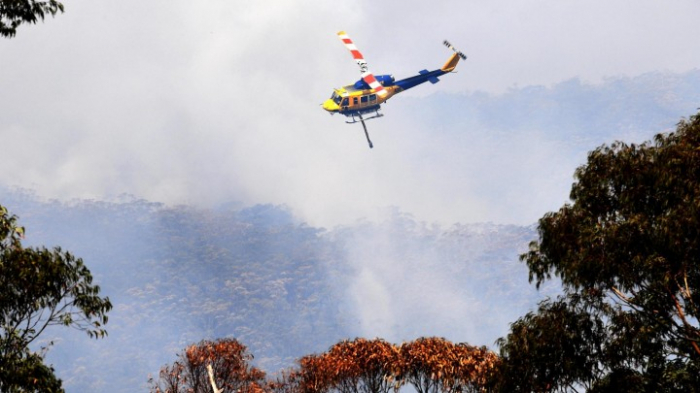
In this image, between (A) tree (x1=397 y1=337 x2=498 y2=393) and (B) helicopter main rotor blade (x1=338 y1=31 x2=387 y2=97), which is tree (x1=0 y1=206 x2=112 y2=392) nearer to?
(A) tree (x1=397 y1=337 x2=498 y2=393)

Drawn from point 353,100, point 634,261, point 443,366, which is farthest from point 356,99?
point 634,261

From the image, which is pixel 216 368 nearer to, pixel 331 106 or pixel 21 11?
pixel 21 11

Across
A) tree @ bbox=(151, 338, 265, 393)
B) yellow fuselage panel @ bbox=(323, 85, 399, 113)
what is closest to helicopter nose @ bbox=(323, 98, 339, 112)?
yellow fuselage panel @ bbox=(323, 85, 399, 113)

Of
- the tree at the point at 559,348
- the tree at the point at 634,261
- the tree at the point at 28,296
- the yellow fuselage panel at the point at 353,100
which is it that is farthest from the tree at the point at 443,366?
the yellow fuselage panel at the point at 353,100

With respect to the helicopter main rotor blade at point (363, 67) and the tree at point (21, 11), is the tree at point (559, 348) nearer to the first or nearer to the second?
the tree at point (21, 11)

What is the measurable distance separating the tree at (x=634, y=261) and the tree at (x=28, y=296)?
15744 millimetres

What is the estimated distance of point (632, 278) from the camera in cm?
3067

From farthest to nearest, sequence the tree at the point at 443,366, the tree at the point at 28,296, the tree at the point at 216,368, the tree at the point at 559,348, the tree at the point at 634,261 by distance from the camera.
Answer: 1. the tree at the point at 216,368
2. the tree at the point at 443,366
3. the tree at the point at 559,348
4. the tree at the point at 634,261
5. the tree at the point at 28,296

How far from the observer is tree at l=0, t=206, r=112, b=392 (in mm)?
25422

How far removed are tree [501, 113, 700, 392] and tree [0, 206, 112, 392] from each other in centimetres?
1574

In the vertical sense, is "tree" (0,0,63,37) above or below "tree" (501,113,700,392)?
above

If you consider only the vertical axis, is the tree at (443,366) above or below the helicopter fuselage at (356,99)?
below

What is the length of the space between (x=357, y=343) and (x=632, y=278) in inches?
1122

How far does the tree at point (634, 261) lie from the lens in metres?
29.0
